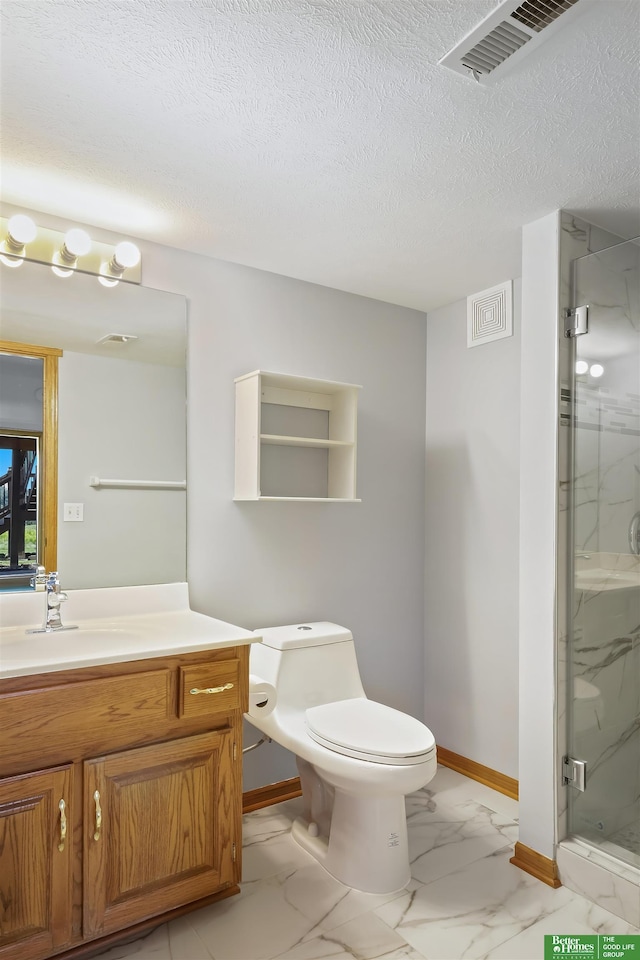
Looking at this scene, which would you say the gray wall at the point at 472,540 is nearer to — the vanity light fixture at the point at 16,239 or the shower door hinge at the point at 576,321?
the shower door hinge at the point at 576,321

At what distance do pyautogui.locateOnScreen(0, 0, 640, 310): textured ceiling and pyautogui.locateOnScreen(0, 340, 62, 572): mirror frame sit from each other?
0.52 m

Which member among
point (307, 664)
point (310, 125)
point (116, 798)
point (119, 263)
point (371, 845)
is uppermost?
point (310, 125)

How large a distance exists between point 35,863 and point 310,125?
2041mm

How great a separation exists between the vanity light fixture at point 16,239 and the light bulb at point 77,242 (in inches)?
4.2

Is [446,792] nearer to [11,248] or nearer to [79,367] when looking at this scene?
[79,367]

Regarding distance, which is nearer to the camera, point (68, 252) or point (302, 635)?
point (68, 252)

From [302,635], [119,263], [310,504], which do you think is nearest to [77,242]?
[119,263]

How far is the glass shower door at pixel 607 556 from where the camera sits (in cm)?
205

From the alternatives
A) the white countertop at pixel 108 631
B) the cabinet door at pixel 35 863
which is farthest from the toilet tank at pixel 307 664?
the cabinet door at pixel 35 863

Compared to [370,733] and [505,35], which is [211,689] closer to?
[370,733]

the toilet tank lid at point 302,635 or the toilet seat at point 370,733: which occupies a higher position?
the toilet tank lid at point 302,635

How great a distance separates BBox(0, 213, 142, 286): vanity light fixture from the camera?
210cm

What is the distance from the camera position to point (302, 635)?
8.37 feet

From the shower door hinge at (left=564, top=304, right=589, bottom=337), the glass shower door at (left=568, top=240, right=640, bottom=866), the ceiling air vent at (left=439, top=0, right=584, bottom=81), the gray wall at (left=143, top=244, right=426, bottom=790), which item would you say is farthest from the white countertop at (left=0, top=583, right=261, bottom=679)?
the ceiling air vent at (left=439, top=0, right=584, bottom=81)
